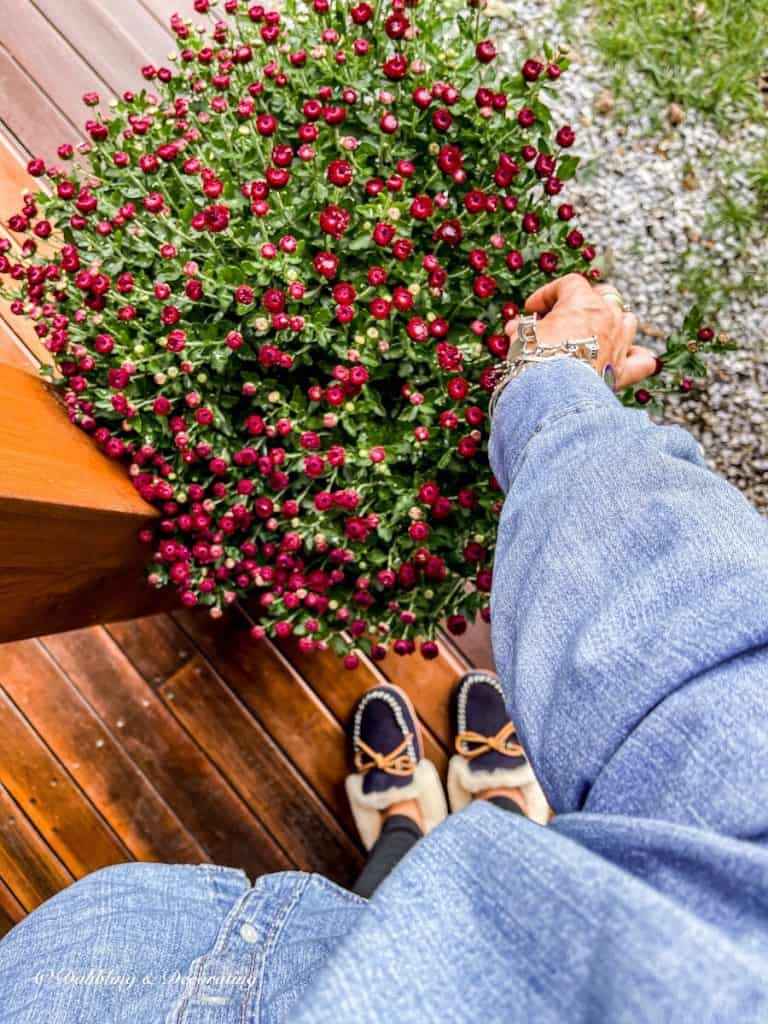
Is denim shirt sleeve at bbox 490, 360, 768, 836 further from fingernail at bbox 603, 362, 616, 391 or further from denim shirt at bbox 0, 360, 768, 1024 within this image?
fingernail at bbox 603, 362, 616, 391

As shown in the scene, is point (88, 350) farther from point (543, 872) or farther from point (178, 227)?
point (543, 872)

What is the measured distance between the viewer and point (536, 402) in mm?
746

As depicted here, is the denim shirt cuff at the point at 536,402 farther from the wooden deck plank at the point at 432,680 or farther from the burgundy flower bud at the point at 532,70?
the wooden deck plank at the point at 432,680

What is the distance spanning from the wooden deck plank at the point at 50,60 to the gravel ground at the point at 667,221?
3.02ft

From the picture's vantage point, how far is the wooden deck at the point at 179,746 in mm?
1462

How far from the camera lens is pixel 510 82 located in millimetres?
A: 970

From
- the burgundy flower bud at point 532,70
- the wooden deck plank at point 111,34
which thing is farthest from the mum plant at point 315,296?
the wooden deck plank at point 111,34

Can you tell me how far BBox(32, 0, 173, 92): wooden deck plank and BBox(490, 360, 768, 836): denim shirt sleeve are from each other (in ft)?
4.74

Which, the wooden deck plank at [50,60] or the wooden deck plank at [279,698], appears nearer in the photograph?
the wooden deck plank at [279,698]

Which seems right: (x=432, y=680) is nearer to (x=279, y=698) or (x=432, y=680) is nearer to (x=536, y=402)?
(x=279, y=698)

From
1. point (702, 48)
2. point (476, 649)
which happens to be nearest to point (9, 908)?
point (476, 649)

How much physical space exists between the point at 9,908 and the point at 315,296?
4.23ft

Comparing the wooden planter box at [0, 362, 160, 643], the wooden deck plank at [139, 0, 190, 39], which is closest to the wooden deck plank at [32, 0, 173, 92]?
the wooden deck plank at [139, 0, 190, 39]

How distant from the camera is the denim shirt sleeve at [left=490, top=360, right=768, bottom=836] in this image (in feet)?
1.50
